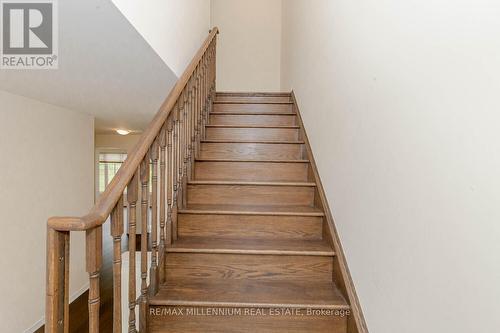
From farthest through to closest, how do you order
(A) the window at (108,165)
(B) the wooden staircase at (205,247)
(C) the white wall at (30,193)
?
(A) the window at (108,165)
(C) the white wall at (30,193)
(B) the wooden staircase at (205,247)

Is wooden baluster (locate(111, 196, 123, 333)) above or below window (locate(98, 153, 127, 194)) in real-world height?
below

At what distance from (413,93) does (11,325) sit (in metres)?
3.57

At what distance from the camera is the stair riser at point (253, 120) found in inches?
122

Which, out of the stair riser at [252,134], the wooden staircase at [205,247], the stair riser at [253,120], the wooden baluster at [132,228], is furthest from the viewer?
the stair riser at [253,120]

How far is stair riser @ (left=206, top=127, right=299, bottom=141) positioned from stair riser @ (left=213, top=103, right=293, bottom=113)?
476 millimetres

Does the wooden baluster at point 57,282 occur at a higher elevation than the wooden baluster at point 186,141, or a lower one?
lower

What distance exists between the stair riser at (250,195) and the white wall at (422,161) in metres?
0.58

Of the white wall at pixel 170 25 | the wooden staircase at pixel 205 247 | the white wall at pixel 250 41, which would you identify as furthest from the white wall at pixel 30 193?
the white wall at pixel 250 41

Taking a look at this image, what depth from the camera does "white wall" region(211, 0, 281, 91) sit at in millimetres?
4828

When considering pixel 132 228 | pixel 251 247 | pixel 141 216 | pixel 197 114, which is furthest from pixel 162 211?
pixel 197 114

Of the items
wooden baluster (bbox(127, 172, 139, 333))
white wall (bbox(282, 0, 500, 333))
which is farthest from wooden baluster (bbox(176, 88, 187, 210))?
white wall (bbox(282, 0, 500, 333))

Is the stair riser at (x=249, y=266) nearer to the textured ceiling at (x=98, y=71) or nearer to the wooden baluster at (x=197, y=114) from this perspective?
the wooden baluster at (x=197, y=114)

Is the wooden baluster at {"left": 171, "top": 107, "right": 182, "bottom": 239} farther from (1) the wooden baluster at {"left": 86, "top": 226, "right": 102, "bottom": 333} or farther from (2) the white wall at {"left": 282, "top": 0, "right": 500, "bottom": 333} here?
(2) the white wall at {"left": 282, "top": 0, "right": 500, "bottom": 333}

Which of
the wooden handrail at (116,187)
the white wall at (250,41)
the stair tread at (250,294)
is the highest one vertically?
the white wall at (250,41)
